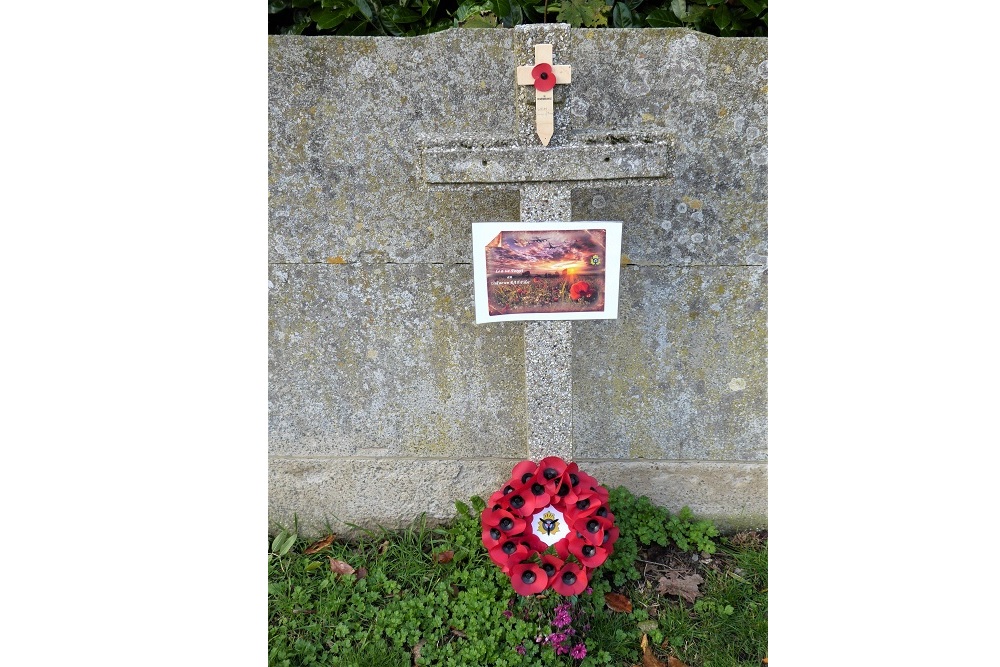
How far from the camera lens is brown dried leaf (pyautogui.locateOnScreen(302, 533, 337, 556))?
2.96 m

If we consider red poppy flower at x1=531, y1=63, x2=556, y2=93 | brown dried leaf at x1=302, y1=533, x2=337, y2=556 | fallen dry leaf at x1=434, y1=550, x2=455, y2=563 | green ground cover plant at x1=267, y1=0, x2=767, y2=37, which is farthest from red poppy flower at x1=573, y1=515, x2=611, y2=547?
green ground cover plant at x1=267, y1=0, x2=767, y2=37

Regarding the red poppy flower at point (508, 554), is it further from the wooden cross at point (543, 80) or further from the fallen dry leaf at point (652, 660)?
the wooden cross at point (543, 80)

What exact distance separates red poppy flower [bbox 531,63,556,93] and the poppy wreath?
135 centimetres

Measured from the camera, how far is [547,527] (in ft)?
8.13

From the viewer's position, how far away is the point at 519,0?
2828 mm

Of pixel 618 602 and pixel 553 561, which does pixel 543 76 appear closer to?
pixel 553 561

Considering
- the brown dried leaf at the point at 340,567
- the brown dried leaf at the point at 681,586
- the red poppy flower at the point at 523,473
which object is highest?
the red poppy flower at the point at 523,473

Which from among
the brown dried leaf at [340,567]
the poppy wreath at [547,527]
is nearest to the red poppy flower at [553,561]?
the poppy wreath at [547,527]

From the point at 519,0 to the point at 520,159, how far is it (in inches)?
40.7

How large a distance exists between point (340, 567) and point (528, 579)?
900 mm

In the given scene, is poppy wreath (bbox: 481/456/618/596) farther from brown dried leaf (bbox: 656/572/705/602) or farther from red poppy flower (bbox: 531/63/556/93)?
Result: red poppy flower (bbox: 531/63/556/93)

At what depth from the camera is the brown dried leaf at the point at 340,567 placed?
2.83 metres

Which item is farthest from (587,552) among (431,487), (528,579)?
(431,487)

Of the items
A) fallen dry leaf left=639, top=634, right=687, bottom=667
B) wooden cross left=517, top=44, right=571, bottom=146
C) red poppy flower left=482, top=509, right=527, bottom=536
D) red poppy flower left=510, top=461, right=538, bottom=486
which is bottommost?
fallen dry leaf left=639, top=634, right=687, bottom=667
